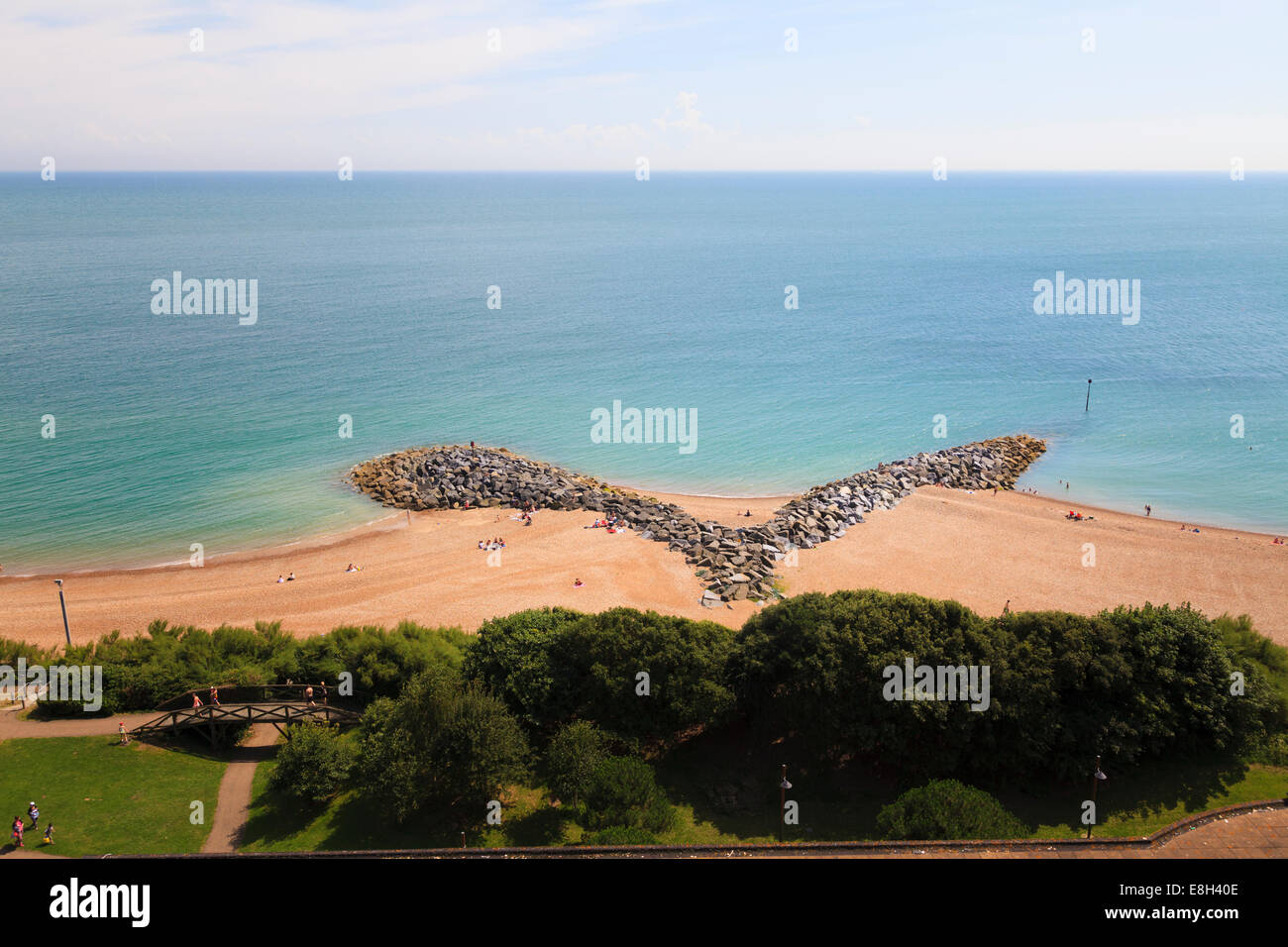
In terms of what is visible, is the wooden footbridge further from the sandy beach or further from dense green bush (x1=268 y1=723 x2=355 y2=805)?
the sandy beach

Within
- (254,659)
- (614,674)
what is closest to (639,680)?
(614,674)

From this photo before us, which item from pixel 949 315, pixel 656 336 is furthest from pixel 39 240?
pixel 949 315

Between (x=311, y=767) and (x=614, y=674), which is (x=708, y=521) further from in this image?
(x=311, y=767)

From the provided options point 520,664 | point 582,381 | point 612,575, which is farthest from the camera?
point 582,381

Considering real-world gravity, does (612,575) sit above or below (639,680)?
below

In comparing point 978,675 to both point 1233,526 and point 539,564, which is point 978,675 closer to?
point 539,564

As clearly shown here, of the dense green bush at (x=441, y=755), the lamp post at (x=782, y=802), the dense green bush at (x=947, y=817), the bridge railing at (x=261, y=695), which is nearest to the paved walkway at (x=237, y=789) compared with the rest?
the bridge railing at (x=261, y=695)

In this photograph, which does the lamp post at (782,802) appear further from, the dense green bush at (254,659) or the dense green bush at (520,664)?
the dense green bush at (254,659)

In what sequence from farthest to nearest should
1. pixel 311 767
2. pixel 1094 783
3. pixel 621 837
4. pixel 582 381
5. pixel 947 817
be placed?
pixel 582 381 → pixel 311 767 → pixel 1094 783 → pixel 621 837 → pixel 947 817

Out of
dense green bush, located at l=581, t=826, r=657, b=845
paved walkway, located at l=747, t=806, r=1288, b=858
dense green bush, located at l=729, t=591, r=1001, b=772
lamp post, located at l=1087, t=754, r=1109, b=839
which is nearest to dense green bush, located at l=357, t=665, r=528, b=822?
dense green bush, located at l=581, t=826, r=657, b=845
